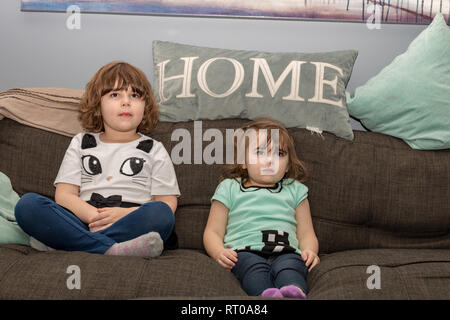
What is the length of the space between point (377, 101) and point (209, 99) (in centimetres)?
59

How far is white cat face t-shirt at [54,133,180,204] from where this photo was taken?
5.12 feet

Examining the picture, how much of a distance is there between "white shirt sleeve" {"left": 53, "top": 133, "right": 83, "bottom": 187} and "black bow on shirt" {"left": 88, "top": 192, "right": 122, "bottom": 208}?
8cm

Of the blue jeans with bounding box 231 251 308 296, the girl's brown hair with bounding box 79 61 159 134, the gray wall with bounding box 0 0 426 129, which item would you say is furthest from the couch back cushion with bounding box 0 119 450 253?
the gray wall with bounding box 0 0 426 129

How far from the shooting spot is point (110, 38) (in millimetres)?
2049

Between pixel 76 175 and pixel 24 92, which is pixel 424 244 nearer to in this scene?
pixel 76 175

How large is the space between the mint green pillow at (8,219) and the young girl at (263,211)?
55cm

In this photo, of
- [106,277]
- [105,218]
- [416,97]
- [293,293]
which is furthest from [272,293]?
[416,97]

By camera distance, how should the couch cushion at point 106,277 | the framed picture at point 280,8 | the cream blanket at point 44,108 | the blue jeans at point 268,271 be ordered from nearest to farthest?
1. the couch cushion at point 106,277
2. the blue jeans at point 268,271
3. the cream blanket at point 44,108
4. the framed picture at point 280,8

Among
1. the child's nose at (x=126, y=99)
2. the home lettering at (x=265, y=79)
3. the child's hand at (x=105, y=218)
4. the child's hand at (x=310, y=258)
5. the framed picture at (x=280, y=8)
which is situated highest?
the framed picture at (x=280, y=8)

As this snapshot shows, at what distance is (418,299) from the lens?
1165mm

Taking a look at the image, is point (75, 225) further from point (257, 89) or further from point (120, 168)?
point (257, 89)

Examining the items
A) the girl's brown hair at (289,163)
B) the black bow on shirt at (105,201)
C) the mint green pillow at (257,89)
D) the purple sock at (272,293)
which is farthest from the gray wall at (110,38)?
the purple sock at (272,293)

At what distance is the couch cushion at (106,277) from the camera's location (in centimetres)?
114

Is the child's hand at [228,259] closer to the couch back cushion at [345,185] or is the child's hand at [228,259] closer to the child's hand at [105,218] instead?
the couch back cushion at [345,185]
